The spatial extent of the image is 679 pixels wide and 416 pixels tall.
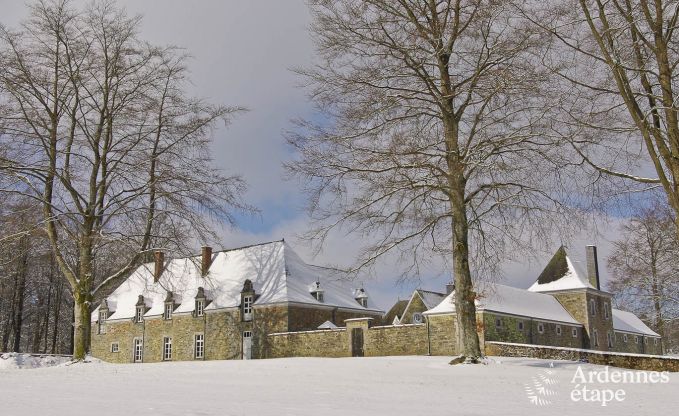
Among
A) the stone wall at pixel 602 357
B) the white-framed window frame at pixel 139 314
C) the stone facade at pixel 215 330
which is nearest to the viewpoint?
the stone wall at pixel 602 357

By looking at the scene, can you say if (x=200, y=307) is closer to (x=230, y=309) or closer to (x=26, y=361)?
(x=230, y=309)

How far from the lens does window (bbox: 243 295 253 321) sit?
4022 centimetres

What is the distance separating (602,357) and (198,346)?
86.5 ft

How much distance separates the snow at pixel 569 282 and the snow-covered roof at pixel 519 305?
1.28m

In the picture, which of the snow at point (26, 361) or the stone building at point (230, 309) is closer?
the snow at point (26, 361)

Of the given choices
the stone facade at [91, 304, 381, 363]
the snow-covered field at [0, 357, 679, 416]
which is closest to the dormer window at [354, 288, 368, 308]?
the stone facade at [91, 304, 381, 363]

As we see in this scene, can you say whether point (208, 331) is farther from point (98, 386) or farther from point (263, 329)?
point (98, 386)

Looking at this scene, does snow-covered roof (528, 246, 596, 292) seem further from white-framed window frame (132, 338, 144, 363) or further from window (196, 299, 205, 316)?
white-framed window frame (132, 338, 144, 363)

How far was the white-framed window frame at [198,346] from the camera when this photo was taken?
42219 mm

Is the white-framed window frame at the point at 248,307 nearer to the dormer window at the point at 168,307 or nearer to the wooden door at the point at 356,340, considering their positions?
the dormer window at the point at 168,307

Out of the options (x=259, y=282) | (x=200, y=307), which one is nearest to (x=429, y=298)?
(x=259, y=282)

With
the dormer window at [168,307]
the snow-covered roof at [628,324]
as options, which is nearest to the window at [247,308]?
the dormer window at [168,307]

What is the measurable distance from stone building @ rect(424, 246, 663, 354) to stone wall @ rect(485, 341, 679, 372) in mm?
6620

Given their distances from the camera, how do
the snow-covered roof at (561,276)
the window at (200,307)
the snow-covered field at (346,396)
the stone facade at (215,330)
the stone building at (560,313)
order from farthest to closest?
the snow-covered roof at (561,276), the window at (200,307), the stone facade at (215,330), the stone building at (560,313), the snow-covered field at (346,396)
